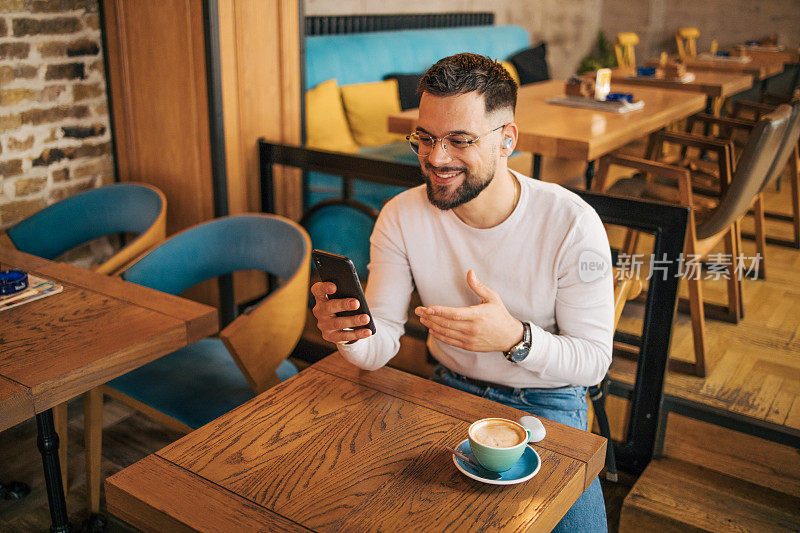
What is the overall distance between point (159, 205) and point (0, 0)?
2.84ft

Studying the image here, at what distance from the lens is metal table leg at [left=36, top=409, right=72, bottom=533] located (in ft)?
5.56

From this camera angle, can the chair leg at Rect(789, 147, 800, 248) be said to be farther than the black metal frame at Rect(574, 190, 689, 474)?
Yes

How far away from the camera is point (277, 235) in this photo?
2.19 metres

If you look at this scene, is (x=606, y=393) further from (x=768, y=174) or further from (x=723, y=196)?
(x=768, y=174)

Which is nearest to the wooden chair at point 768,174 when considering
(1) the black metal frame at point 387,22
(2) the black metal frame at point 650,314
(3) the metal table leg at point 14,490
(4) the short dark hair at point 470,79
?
(2) the black metal frame at point 650,314

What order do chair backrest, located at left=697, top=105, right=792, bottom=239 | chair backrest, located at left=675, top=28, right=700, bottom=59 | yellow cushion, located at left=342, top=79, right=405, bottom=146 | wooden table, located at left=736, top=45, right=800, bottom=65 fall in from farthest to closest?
chair backrest, located at left=675, top=28, right=700, bottom=59 < wooden table, located at left=736, top=45, right=800, bottom=65 < yellow cushion, located at left=342, top=79, right=405, bottom=146 < chair backrest, located at left=697, top=105, right=792, bottom=239

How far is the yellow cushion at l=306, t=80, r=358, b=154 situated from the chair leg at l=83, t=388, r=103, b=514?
1902 mm

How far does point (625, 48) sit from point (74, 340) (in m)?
6.61

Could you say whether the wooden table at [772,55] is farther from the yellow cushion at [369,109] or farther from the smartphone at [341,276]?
the smartphone at [341,276]

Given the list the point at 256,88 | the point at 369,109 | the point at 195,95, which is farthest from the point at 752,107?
the point at 195,95

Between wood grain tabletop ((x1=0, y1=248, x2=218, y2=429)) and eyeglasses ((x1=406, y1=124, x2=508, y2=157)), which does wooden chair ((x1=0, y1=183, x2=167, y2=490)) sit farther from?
eyeglasses ((x1=406, y1=124, x2=508, y2=157))

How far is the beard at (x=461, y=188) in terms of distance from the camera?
60.7 inches

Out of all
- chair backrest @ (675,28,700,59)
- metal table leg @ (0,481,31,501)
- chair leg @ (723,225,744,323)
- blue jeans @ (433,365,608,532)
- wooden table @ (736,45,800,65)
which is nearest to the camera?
blue jeans @ (433,365,608,532)

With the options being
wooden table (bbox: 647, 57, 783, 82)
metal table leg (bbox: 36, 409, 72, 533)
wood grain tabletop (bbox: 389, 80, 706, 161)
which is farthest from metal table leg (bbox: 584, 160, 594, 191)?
wooden table (bbox: 647, 57, 783, 82)
